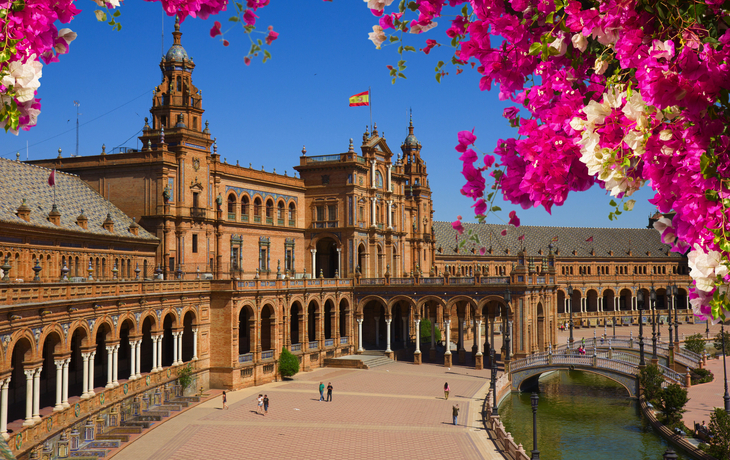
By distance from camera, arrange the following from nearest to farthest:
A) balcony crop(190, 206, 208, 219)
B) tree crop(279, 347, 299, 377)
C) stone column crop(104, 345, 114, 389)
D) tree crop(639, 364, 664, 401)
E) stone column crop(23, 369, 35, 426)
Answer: stone column crop(23, 369, 35, 426) < stone column crop(104, 345, 114, 389) < tree crop(639, 364, 664, 401) < tree crop(279, 347, 299, 377) < balcony crop(190, 206, 208, 219)

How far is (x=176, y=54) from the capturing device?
54.0 metres

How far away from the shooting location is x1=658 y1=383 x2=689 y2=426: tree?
39656mm

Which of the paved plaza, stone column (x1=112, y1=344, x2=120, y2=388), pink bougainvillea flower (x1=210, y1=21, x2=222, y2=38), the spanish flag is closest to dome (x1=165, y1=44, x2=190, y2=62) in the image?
the spanish flag

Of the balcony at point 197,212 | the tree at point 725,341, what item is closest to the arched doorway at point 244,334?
the balcony at point 197,212

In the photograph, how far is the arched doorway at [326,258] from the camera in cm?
6906

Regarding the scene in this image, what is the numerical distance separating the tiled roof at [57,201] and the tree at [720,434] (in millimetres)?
36850

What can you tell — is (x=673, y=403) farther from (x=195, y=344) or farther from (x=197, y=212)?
(x=197, y=212)

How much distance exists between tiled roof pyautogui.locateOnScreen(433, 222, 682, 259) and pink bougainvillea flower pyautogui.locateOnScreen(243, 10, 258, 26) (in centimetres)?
9613

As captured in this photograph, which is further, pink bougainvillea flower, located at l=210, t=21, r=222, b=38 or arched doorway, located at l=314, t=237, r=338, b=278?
arched doorway, located at l=314, t=237, r=338, b=278

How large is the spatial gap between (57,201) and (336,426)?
2303 cm

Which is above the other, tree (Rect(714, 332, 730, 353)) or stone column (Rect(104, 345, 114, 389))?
stone column (Rect(104, 345, 114, 389))

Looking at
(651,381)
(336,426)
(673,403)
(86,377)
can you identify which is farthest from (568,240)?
(86,377)

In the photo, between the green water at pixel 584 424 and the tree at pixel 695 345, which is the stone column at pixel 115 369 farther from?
the tree at pixel 695 345

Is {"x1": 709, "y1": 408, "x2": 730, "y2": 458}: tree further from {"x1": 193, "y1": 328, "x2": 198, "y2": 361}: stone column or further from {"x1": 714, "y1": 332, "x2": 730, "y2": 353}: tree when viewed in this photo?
{"x1": 714, "y1": 332, "x2": 730, "y2": 353}: tree
